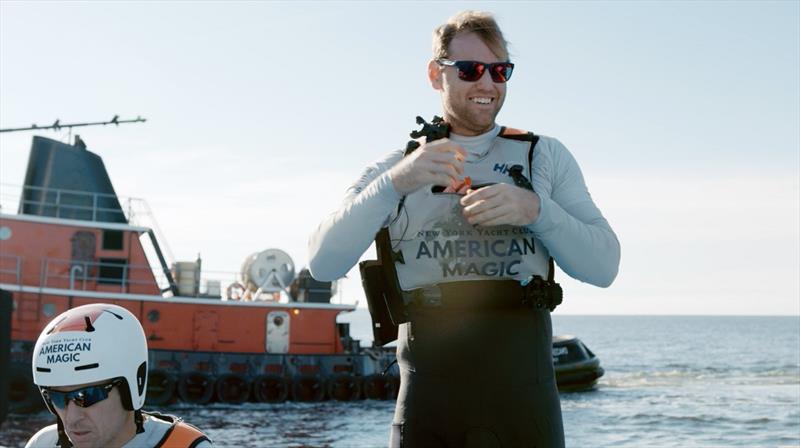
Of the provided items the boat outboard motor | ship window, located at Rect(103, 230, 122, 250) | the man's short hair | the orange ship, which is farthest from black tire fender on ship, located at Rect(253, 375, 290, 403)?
the man's short hair

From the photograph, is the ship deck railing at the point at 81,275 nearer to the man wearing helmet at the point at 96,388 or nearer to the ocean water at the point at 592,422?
the ocean water at the point at 592,422

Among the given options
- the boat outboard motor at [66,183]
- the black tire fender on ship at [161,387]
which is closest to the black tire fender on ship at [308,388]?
the black tire fender on ship at [161,387]

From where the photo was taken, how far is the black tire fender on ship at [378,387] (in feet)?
88.4

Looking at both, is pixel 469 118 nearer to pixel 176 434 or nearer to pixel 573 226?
pixel 573 226

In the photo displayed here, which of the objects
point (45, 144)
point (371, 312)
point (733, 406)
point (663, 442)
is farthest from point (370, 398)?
point (371, 312)

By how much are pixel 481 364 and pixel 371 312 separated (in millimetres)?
403

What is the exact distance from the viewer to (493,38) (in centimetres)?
302

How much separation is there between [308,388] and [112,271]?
610 centimetres

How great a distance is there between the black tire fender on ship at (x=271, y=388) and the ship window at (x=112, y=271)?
4.45 m

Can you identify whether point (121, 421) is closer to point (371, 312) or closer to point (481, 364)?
point (371, 312)

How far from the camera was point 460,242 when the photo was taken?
304 cm

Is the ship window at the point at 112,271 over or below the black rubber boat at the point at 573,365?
over

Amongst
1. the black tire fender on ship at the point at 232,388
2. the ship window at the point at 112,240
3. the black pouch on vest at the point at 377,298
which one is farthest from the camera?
the ship window at the point at 112,240

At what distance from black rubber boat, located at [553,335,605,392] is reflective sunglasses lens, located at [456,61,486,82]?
104 feet
